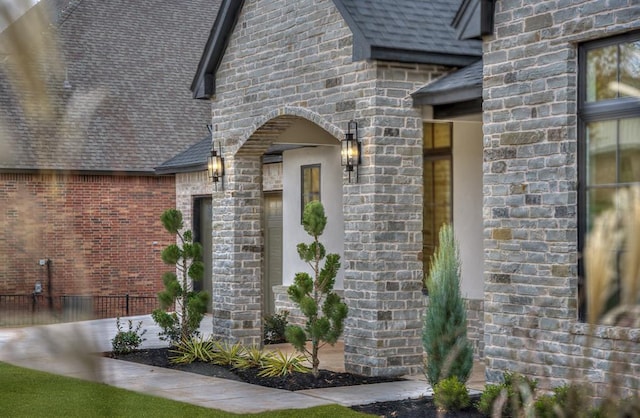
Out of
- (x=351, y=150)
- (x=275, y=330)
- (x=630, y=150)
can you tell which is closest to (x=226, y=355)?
(x=275, y=330)

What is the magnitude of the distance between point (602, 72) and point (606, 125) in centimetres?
47

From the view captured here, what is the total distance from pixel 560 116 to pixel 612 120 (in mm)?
488

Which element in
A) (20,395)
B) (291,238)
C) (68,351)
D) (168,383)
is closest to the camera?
(68,351)

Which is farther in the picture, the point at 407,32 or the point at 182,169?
the point at 182,169

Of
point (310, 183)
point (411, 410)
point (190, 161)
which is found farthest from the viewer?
point (190, 161)

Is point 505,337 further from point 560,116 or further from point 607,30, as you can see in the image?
point 607,30

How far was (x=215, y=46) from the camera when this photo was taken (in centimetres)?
1445

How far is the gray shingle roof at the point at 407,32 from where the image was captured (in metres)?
11.3

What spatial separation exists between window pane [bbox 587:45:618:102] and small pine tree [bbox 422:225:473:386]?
6.52 ft

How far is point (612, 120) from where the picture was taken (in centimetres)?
822

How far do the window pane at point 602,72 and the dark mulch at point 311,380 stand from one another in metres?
3.08

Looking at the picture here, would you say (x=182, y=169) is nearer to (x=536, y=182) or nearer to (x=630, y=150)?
(x=536, y=182)

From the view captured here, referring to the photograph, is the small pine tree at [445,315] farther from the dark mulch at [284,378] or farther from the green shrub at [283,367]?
the green shrub at [283,367]

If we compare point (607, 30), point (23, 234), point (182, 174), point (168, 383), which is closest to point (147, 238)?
point (182, 174)
